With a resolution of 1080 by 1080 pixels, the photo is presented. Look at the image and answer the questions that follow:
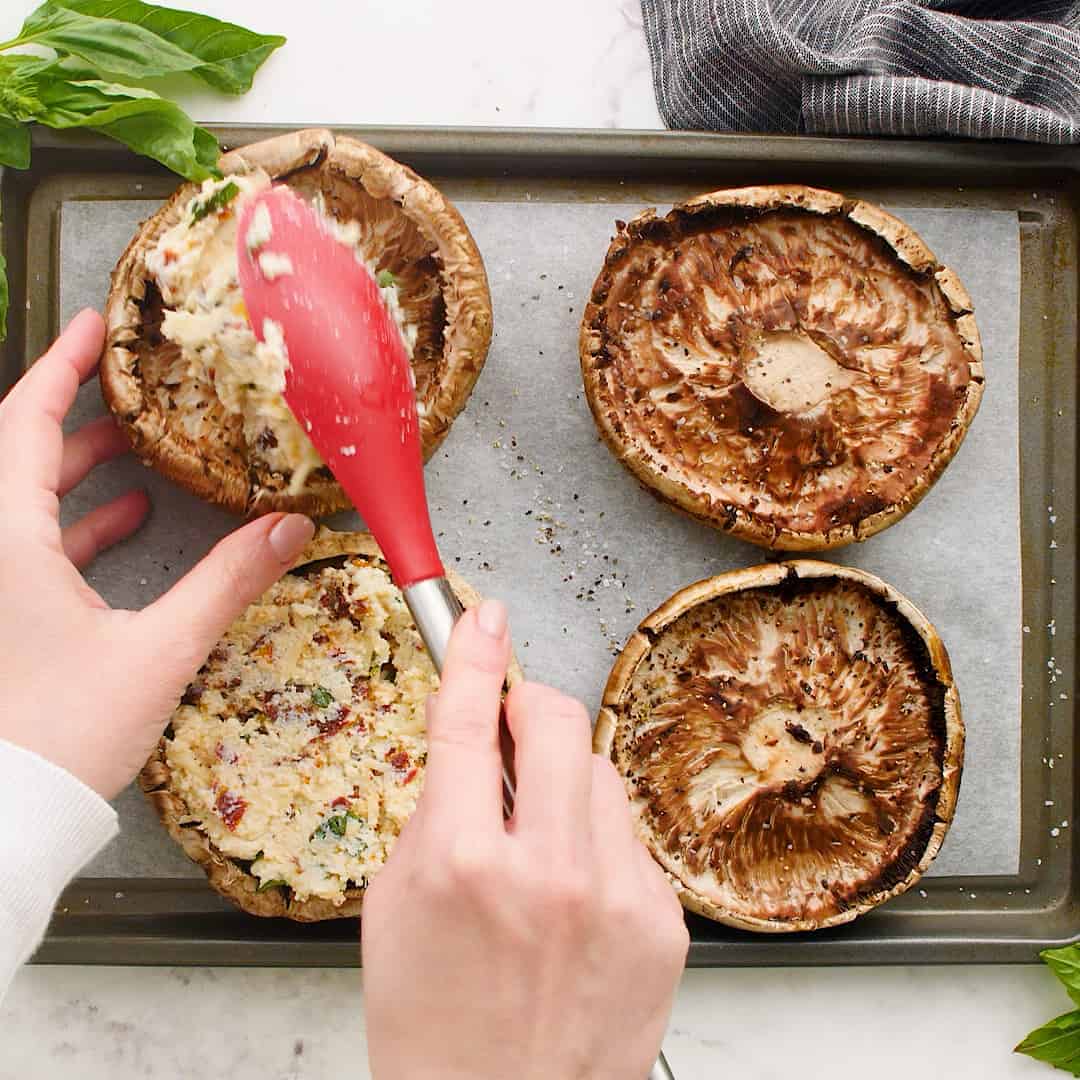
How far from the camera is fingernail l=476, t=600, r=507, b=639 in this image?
4.74 ft

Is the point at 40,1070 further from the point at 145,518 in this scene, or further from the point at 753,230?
the point at 753,230

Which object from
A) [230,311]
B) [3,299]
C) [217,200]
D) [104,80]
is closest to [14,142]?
[104,80]

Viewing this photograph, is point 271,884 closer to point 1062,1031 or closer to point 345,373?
point 345,373

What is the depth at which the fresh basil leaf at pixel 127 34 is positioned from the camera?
1.96 metres

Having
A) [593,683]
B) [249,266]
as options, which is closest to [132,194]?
[249,266]

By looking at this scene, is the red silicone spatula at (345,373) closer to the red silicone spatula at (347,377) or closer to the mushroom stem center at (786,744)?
the red silicone spatula at (347,377)

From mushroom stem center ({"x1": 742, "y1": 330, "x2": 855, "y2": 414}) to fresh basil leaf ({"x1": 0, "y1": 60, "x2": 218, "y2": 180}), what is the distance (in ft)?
3.39

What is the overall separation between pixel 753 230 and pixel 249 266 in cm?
94

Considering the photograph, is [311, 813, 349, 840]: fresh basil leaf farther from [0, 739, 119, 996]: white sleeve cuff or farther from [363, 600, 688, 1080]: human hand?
[363, 600, 688, 1080]: human hand

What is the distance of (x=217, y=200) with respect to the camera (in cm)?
181

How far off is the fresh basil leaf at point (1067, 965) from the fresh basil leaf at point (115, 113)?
2.16m

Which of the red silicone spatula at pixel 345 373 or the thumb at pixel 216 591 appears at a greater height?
the red silicone spatula at pixel 345 373

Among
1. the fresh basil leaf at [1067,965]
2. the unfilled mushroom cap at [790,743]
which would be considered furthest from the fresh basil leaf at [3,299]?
the fresh basil leaf at [1067,965]

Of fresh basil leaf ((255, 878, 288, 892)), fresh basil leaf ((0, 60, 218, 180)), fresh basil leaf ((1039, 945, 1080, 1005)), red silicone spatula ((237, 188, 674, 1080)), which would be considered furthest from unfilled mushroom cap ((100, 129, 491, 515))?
fresh basil leaf ((1039, 945, 1080, 1005))
